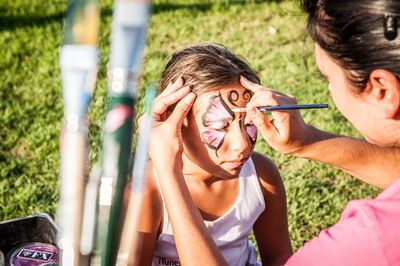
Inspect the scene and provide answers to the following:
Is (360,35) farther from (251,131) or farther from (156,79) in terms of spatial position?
(156,79)

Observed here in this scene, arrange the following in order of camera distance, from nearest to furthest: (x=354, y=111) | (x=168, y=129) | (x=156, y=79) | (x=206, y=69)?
(x=354, y=111) < (x=168, y=129) < (x=206, y=69) < (x=156, y=79)

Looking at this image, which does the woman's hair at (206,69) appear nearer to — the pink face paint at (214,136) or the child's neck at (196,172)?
the pink face paint at (214,136)

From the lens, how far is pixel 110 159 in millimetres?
809

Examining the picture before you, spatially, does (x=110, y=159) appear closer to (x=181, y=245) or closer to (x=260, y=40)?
(x=181, y=245)

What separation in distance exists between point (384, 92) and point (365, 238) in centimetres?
32

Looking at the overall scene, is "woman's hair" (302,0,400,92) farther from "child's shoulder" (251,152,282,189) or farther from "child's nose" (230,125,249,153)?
"child's shoulder" (251,152,282,189)

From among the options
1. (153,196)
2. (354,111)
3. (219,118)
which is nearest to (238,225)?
(153,196)

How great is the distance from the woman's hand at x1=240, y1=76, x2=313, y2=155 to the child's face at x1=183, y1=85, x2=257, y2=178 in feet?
0.23

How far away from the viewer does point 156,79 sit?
12.6ft

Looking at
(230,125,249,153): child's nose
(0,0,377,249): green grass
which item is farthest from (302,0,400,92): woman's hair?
(0,0,377,249): green grass

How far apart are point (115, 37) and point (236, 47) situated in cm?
387

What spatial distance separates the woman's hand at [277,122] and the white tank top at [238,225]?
35 cm

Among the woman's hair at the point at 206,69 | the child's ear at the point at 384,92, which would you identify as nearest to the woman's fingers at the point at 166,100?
the woman's hair at the point at 206,69

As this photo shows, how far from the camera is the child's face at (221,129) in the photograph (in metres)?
1.84
